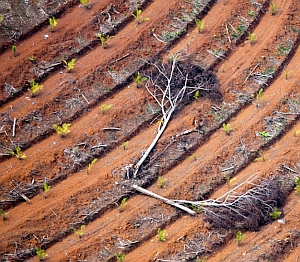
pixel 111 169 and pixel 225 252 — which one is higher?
pixel 111 169

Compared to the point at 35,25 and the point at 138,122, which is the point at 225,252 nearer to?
the point at 138,122

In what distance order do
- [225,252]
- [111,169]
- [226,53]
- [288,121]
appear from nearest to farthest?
[225,252] < [111,169] < [288,121] < [226,53]

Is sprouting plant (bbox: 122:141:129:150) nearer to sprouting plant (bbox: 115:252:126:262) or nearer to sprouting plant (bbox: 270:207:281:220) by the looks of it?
sprouting plant (bbox: 115:252:126:262)

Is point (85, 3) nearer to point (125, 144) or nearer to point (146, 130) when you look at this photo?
point (146, 130)

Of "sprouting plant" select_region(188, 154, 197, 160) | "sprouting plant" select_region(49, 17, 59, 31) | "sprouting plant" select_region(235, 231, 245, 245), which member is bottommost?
"sprouting plant" select_region(235, 231, 245, 245)

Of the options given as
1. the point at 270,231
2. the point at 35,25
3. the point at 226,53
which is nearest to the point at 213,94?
the point at 226,53

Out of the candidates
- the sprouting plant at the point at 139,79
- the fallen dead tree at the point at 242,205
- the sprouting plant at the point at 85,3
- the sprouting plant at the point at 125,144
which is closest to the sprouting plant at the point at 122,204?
the fallen dead tree at the point at 242,205

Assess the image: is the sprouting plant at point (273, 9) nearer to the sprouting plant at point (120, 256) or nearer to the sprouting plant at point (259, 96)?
the sprouting plant at point (259, 96)

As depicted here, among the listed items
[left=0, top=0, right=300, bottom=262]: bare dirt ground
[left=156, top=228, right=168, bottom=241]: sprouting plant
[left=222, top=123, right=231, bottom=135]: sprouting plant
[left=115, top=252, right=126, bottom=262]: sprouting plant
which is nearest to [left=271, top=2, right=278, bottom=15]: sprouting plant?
[left=0, top=0, right=300, bottom=262]: bare dirt ground
